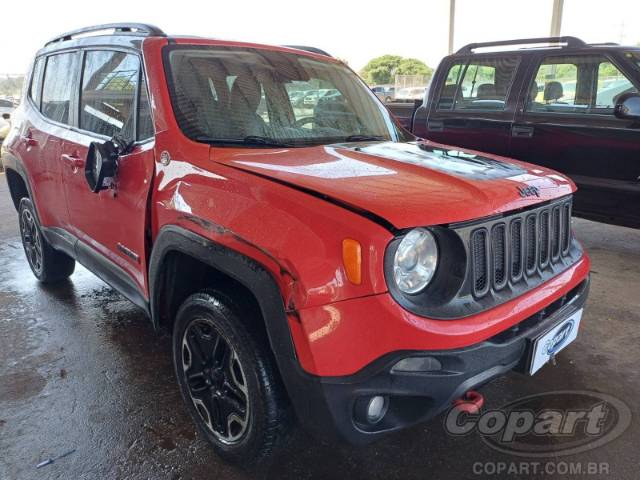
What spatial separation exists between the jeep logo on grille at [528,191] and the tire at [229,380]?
112 centimetres

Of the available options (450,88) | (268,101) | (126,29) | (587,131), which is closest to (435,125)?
(450,88)

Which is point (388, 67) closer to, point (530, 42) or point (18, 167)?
point (530, 42)

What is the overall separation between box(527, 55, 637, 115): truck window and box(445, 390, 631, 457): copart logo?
2.87 m

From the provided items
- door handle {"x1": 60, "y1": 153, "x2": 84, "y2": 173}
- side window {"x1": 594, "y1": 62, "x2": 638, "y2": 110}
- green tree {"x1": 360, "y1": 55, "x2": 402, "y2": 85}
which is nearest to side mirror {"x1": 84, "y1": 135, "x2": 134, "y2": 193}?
door handle {"x1": 60, "y1": 153, "x2": 84, "y2": 173}

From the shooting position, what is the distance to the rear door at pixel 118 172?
243 centimetres

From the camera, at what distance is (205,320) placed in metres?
2.05

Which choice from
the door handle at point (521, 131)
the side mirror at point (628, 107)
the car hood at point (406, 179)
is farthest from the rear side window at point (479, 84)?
the car hood at point (406, 179)

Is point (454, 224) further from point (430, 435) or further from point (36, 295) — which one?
point (36, 295)

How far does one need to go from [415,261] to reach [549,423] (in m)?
1.31

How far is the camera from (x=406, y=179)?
1.95 m

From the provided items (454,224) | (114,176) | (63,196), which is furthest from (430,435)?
(63,196)

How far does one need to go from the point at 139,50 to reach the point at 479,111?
11.9 ft

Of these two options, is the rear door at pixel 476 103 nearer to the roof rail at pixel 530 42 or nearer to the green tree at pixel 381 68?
the roof rail at pixel 530 42

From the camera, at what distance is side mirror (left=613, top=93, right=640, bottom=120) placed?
402cm
